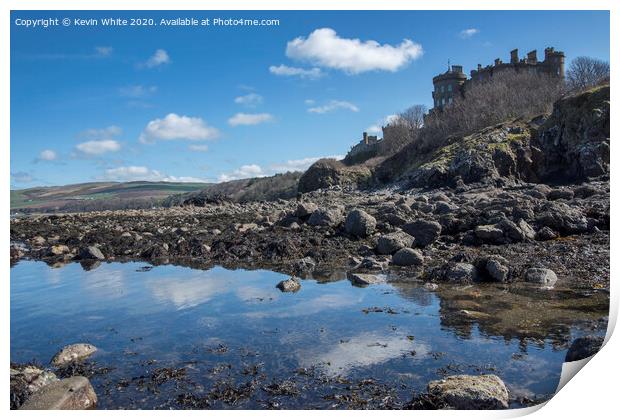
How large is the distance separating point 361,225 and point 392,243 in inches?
90.0

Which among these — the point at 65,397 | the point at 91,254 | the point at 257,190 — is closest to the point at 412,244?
the point at 91,254

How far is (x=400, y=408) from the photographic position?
4.92 m

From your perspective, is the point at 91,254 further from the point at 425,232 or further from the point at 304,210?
the point at 425,232

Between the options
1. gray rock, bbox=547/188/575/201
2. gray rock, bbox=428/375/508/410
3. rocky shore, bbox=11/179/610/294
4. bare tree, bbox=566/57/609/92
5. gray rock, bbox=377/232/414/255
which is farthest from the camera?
bare tree, bbox=566/57/609/92

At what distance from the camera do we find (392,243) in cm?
1312

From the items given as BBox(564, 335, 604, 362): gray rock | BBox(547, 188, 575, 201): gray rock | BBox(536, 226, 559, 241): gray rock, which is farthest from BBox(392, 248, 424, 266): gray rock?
BBox(547, 188, 575, 201): gray rock

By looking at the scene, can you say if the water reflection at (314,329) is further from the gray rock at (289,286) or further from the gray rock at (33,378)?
the gray rock at (33,378)

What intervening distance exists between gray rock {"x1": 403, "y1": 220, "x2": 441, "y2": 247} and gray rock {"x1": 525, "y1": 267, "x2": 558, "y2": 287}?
12.9 ft

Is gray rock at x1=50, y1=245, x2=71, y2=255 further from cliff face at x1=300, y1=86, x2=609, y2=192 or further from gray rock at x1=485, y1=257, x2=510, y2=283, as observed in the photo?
cliff face at x1=300, y1=86, x2=609, y2=192

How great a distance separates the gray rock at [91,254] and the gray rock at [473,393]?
1291 cm

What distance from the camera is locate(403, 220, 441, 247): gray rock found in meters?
13.7

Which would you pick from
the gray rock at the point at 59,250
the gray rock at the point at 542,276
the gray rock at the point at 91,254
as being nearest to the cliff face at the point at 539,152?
the gray rock at the point at 542,276
